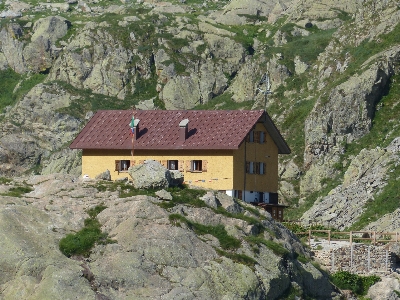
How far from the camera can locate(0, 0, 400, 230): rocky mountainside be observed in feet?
389

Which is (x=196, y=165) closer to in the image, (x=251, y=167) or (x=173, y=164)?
(x=173, y=164)

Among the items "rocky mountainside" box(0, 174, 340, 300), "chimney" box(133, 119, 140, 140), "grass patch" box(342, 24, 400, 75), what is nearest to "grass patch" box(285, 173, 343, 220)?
"grass patch" box(342, 24, 400, 75)

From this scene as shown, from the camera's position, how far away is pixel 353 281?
8288cm

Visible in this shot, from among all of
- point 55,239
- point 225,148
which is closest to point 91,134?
point 225,148

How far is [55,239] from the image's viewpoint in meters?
72.6

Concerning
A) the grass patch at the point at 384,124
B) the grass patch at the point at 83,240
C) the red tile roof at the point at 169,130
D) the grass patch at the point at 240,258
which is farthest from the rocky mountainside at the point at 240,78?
the grass patch at the point at 83,240

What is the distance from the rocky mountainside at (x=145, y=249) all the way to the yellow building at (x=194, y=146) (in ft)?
35.3

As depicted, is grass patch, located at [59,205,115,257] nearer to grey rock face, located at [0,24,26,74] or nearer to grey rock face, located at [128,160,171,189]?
grey rock face, located at [128,160,171,189]

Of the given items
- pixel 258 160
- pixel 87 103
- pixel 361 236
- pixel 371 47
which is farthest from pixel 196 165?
pixel 87 103

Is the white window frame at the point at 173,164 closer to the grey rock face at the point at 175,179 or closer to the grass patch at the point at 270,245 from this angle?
the grey rock face at the point at 175,179

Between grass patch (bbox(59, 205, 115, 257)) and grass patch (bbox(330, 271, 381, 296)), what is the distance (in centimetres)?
1618

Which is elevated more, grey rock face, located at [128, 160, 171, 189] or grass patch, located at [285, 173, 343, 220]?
grass patch, located at [285, 173, 343, 220]

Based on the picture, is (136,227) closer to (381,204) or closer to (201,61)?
(381,204)

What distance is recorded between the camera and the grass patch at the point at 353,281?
82.2m
